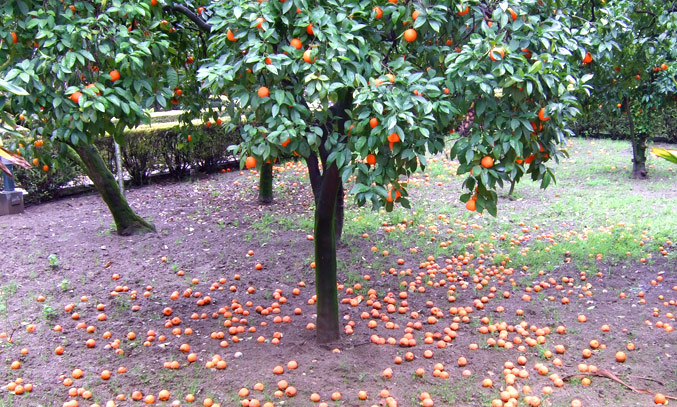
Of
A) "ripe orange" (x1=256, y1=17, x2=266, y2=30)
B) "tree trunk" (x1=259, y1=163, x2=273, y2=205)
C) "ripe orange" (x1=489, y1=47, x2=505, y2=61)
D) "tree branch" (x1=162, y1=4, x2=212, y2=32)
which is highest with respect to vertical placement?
"tree branch" (x1=162, y1=4, x2=212, y2=32)

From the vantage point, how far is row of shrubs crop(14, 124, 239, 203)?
312 inches

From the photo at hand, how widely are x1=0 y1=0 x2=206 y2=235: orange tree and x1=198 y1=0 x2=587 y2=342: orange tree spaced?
43 centimetres

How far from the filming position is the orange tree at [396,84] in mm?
2705

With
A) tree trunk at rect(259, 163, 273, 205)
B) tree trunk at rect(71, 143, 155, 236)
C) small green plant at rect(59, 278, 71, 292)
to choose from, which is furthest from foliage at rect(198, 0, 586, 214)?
tree trunk at rect(259, 163, 273, 205)

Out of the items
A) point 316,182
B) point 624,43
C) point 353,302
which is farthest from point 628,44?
point 353,302

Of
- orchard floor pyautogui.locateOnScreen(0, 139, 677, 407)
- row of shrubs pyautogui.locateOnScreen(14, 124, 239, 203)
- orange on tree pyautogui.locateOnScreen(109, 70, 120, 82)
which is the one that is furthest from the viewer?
row of shrubs pyautogui.locateOnScreen(14, 124, 239, 203)

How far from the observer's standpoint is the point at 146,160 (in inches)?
352

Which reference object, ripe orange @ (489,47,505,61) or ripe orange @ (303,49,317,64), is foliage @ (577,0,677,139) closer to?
ripe orange @ (489,47,505,61)

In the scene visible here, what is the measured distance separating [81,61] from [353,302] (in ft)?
9.01

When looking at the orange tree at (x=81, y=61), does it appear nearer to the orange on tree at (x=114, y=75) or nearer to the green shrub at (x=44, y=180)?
the orange on tree at (x=114, y=75)

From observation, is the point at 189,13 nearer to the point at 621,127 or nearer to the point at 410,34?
the point at 410,34

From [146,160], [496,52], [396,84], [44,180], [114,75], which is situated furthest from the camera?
[146,160]

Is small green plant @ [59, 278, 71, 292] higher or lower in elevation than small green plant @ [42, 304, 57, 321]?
higher

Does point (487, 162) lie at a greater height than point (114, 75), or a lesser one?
lesser
